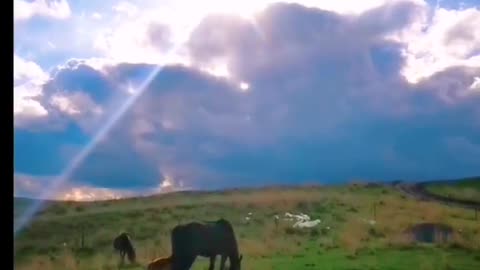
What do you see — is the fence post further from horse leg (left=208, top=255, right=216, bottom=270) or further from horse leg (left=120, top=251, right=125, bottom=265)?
horse leg (left=208, top=255, right=216, bottom=270)

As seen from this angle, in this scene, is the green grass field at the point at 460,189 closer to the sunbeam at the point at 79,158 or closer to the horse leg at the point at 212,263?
the horse leg at the point at 212,263

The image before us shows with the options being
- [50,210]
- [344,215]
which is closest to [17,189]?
[50,210]

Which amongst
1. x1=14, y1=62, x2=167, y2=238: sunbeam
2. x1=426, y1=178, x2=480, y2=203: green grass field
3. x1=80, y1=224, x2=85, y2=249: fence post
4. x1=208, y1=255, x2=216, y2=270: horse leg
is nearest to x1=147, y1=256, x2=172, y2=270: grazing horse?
x1=208, y1=255, x2=216, y2=270: horse leg

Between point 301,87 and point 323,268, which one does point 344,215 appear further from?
point 301,87

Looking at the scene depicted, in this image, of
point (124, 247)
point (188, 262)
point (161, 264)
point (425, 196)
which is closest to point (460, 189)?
point (425, 196)

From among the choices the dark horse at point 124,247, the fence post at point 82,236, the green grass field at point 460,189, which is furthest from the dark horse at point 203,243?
the green grass field at point 460,189
